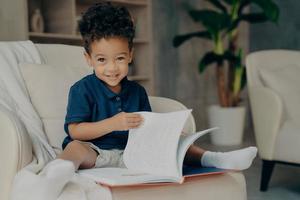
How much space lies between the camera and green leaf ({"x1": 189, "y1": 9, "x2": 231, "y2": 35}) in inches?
130

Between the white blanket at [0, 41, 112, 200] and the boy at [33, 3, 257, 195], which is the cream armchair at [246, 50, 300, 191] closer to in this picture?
the boy at [33, 3, 257, 195]

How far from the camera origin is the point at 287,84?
7.48 feet

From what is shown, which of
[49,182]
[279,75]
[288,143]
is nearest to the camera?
[49,182]

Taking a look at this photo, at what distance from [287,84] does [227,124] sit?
4.11 ft

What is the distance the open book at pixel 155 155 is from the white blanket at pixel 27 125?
0.14ft

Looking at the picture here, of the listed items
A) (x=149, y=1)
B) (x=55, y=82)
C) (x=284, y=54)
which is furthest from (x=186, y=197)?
(x=149, y=1)

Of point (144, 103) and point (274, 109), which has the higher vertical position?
point (144, 103)

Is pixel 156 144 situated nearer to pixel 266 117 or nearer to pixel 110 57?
pixel 110 57

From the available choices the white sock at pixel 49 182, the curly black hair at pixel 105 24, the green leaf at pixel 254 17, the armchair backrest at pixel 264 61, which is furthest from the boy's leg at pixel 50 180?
the green leaf at pixel 254 17

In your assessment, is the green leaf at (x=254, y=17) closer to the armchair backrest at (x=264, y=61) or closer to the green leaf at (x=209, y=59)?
the green leaf at (x=209, y=59)

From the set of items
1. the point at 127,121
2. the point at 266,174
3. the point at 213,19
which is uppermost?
the point at 213,19

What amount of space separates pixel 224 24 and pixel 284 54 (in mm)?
916

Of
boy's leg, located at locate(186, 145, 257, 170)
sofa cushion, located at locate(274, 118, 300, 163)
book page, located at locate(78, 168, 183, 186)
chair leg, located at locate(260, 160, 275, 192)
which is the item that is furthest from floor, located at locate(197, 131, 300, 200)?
book page, located at locate(78, 168, 183, 186)

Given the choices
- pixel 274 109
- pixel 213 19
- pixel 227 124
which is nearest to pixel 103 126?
pixel 274 109
